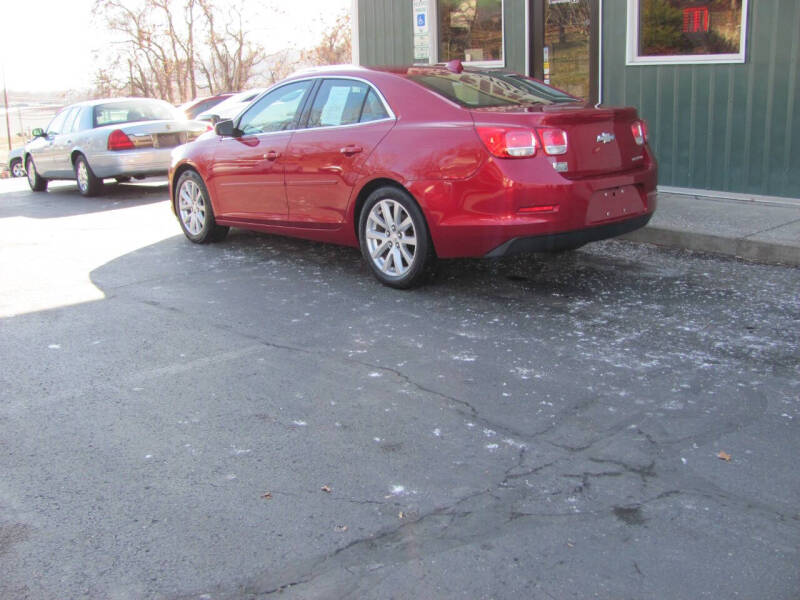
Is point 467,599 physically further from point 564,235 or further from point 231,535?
point 564,235

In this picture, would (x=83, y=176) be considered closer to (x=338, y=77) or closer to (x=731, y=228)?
(x=338, y=77)

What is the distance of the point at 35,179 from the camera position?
15328 millimetres

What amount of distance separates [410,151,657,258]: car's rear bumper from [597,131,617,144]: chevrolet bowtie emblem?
0.77ft

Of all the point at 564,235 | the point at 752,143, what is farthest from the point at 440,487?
the point at 752,143

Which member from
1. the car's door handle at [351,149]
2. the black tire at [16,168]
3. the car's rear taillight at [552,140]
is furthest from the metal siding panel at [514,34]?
the black tire at [16,168]

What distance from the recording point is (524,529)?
313 centimetres

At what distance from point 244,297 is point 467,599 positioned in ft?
13.8

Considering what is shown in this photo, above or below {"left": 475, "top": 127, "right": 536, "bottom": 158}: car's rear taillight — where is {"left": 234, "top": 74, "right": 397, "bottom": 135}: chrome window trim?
above

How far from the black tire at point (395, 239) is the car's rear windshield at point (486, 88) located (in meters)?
0.82

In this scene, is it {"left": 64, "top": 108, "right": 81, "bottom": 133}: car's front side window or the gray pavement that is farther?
{"left": 64, "top": 108, "right": 81, "bottom": 133}: car's front side window

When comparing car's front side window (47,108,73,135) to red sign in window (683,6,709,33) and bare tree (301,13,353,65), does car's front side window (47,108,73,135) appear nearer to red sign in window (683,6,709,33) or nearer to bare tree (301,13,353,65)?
red sign in window (683,6,709,33)

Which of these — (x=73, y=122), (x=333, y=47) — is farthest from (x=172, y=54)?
(x=73, y=122)

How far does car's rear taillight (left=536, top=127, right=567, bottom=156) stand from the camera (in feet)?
18.9

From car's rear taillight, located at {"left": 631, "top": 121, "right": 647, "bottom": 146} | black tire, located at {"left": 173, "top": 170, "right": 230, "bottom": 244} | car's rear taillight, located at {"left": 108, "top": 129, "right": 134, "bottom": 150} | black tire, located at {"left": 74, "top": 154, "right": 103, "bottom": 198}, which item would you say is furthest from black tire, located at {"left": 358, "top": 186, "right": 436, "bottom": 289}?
black tire, located at {"left": 74, "top": 154, "right": 103, "bottom": 198}
